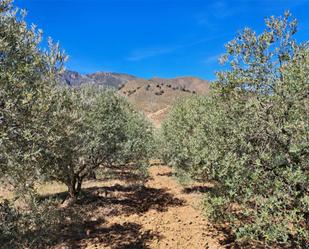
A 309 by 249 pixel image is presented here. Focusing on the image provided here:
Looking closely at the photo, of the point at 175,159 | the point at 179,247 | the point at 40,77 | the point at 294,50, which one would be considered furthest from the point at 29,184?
the point at 175,159

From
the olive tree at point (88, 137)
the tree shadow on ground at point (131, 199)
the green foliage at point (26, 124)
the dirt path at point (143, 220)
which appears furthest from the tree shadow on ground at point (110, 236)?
the green foliage at point (26, 124)

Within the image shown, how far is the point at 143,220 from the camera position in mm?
21484

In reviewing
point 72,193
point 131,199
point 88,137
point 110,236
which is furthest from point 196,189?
point 88,137

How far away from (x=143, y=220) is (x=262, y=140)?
1174 centimetres

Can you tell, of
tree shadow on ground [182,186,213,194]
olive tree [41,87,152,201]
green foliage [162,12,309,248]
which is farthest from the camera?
tree shadow on ground [182,186,213,194]

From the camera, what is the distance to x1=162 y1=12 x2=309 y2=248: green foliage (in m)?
10.8

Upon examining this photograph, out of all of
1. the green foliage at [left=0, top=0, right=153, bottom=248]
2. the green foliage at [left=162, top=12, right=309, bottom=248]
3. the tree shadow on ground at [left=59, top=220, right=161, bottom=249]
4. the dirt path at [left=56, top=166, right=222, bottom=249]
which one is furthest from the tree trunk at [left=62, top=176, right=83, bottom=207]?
the green foliage at [left=162, top=12, right=309, bottom=248]

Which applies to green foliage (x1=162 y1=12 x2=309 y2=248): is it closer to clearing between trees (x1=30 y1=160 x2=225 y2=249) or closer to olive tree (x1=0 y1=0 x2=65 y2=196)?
clearing between trees (x1=30 y1=160 x2=225 y2=249)

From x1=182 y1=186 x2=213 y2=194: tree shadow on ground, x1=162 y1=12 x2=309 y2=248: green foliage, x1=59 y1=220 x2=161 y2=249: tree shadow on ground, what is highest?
x1=162 y1=12 x2=309 y2=248: green foliage

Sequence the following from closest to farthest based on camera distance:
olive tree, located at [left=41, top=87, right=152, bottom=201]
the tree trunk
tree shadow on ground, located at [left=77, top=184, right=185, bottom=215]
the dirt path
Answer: olive tree, located at [left=41, top=87, right=152, bottom=201] → the dirt path → the tree trunk → tree shadow on ground, located at [left=77, top=184, right=185, bottom=215]

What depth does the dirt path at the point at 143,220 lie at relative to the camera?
59.5ft

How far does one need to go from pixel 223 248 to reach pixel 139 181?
53.4 ft

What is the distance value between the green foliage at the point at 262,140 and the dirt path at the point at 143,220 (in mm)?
3653

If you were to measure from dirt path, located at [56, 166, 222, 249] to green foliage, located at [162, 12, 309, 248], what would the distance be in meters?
3.65
